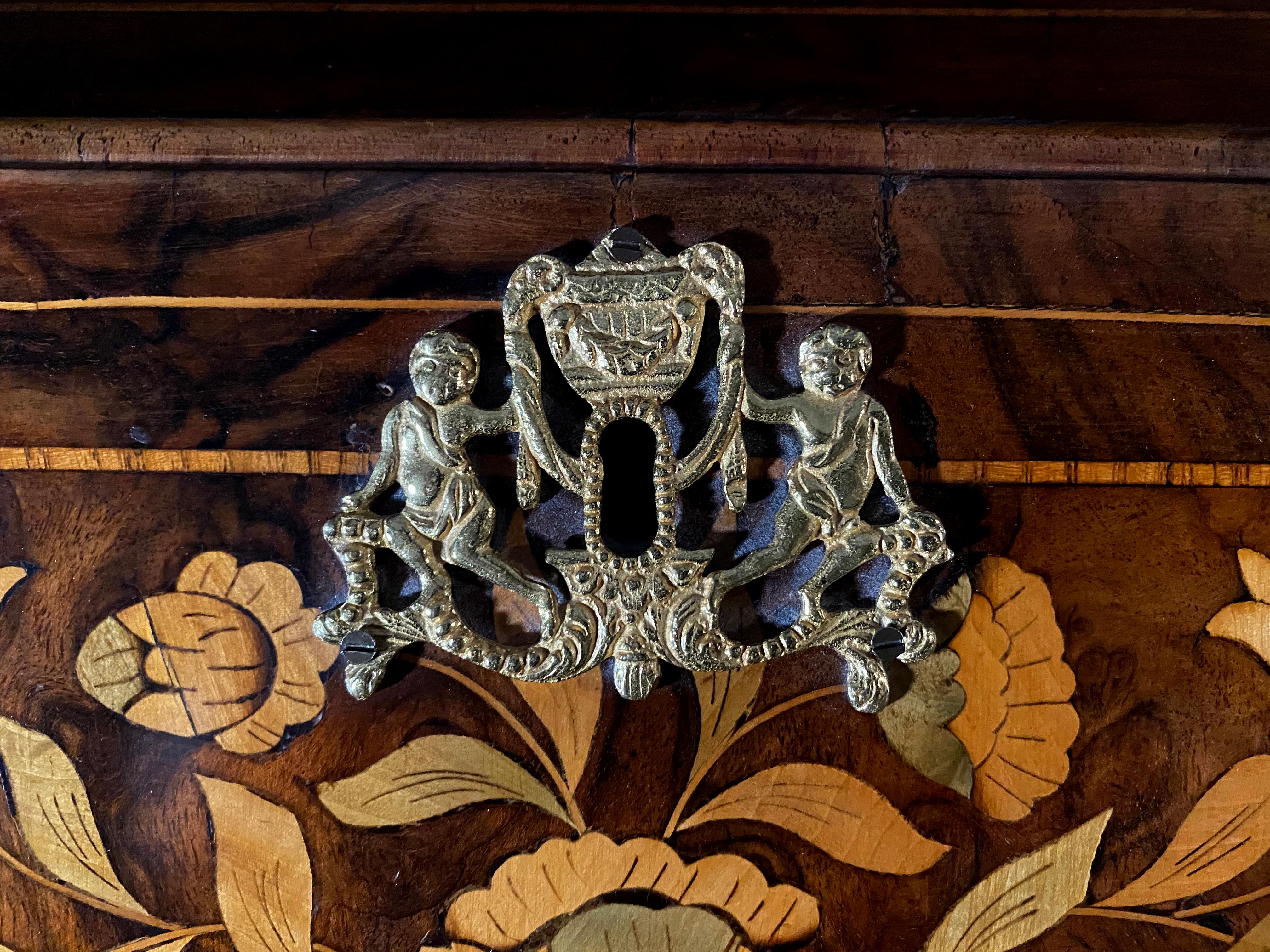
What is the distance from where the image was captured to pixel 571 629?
49 centimetres

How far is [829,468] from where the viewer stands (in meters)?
0.49

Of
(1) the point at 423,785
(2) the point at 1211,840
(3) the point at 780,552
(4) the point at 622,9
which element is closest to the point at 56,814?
(1) the point at 423,785

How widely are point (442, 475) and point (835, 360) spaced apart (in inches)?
8.7

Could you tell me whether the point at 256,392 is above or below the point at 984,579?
above

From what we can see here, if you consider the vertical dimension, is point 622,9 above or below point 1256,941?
above

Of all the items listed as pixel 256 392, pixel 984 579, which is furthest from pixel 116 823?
pixel 984 579

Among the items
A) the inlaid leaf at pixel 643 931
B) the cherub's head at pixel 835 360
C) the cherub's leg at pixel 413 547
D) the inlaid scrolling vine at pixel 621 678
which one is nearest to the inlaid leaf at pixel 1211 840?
the inlaid scrolling vine at pixel 621 678

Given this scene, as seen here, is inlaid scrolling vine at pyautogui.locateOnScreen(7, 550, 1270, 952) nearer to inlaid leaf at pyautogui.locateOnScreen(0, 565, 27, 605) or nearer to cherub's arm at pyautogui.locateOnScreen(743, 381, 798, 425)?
inlaid leaf at pyautogui.locateOnScreen(0, 565, 27, 605)

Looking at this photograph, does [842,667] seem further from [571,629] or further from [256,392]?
[256,392]

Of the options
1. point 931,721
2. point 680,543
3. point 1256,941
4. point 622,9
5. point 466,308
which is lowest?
point 1256,941

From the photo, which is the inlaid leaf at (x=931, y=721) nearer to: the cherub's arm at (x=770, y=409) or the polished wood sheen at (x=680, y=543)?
the polished wood sheen at (x=680, y=543)

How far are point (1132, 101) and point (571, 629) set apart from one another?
452 mm

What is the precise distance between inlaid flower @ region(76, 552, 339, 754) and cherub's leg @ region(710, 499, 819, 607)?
23 cm

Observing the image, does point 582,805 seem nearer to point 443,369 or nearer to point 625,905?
point 625,905
